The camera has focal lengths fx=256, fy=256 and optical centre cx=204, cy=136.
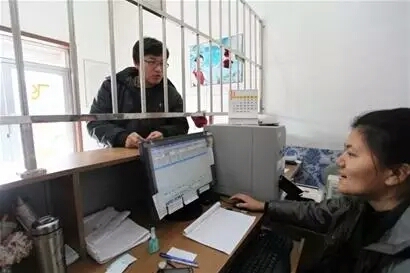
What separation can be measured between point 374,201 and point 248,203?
52 centimetres

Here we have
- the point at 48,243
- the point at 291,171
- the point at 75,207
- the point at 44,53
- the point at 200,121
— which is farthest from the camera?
the point at 44,53

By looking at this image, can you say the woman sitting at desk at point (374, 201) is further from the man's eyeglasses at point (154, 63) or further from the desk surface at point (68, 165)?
the man's eyeglasses at point (154, 63)

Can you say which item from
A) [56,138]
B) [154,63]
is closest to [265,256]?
[154,63]

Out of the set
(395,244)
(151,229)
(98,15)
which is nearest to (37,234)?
(151,229)

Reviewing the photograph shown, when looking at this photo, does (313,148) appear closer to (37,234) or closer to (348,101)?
(348,101)

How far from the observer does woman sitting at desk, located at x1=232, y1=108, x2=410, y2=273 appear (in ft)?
2.49

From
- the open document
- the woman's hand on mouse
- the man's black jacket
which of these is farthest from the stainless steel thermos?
the woman's hand on mouse

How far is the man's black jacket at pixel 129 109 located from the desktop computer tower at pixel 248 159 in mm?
237

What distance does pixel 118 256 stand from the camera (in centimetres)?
83

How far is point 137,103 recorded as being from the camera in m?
1.38

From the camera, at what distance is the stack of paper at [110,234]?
82cm

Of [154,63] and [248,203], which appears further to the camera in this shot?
[154,63]

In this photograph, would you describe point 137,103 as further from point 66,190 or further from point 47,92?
point 47,92

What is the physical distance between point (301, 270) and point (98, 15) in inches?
155
